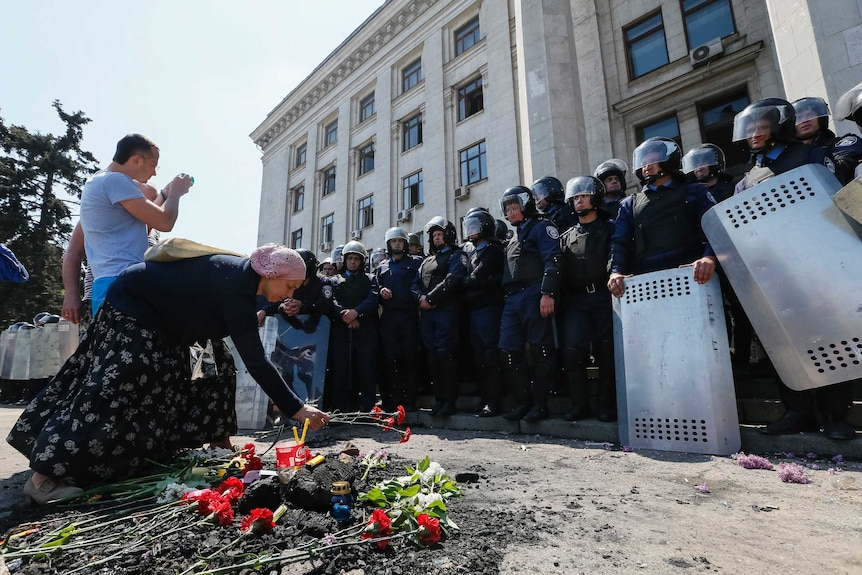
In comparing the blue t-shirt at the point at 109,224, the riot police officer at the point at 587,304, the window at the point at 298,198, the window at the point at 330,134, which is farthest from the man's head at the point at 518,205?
the window at the point at 298,198

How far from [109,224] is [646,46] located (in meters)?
13.5

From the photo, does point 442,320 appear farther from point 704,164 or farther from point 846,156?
point 846,156

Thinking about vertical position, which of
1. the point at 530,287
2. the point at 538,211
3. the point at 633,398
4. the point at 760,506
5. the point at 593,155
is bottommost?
the point at 760,506

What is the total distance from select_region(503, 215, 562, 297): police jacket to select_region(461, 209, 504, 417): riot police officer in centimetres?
33

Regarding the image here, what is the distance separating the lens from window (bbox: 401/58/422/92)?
60.4ft

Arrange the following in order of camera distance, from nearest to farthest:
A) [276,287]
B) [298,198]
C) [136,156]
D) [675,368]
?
[276,287]
[136,156]
[675,368]
[298,198]

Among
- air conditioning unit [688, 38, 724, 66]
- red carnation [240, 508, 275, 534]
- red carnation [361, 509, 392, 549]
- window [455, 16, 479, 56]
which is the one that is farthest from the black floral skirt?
window [455, 16, 479, 56]

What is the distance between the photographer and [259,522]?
1512 millimetres

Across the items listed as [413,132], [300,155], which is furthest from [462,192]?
[300,155]

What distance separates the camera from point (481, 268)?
4820mm

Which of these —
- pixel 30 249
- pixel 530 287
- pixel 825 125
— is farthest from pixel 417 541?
pixel 30 249

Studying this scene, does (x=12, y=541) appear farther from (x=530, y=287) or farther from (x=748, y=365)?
(x=748, y=365)

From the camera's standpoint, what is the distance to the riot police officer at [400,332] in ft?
17.1

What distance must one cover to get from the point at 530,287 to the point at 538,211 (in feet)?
3.74
